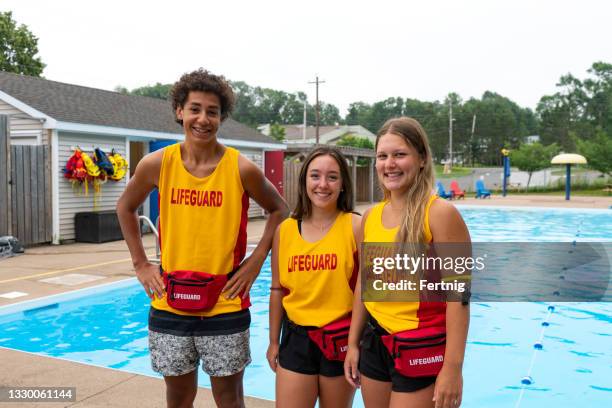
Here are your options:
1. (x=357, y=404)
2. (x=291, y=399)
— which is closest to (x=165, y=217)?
(x=291, y=399)

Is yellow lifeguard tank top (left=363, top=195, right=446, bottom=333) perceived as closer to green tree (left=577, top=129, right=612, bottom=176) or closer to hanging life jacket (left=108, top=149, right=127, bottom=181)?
hanging life jacket (left=108, top=149, right=127, bottom=181)

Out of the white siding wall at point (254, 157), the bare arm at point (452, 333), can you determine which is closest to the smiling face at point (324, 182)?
the bare arm at point (452, 333)

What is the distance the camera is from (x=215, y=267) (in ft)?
8.37

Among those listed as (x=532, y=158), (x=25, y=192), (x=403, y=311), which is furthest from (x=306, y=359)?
(x=532, y=158)

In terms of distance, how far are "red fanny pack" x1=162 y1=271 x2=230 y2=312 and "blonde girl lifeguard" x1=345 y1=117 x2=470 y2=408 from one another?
645 mm

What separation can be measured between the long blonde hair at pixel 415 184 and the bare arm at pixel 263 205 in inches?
25.4

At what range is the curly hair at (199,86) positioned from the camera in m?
2.57

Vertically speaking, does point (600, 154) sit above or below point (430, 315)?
above

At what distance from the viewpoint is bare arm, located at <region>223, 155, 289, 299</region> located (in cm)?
258

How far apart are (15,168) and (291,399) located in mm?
10569

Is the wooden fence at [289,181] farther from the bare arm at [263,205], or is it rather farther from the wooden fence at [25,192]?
the bare arm at [263,205]

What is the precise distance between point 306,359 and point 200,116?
1173mm

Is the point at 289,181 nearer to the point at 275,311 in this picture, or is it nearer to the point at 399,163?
the point at 275,311

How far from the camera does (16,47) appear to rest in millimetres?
29312
